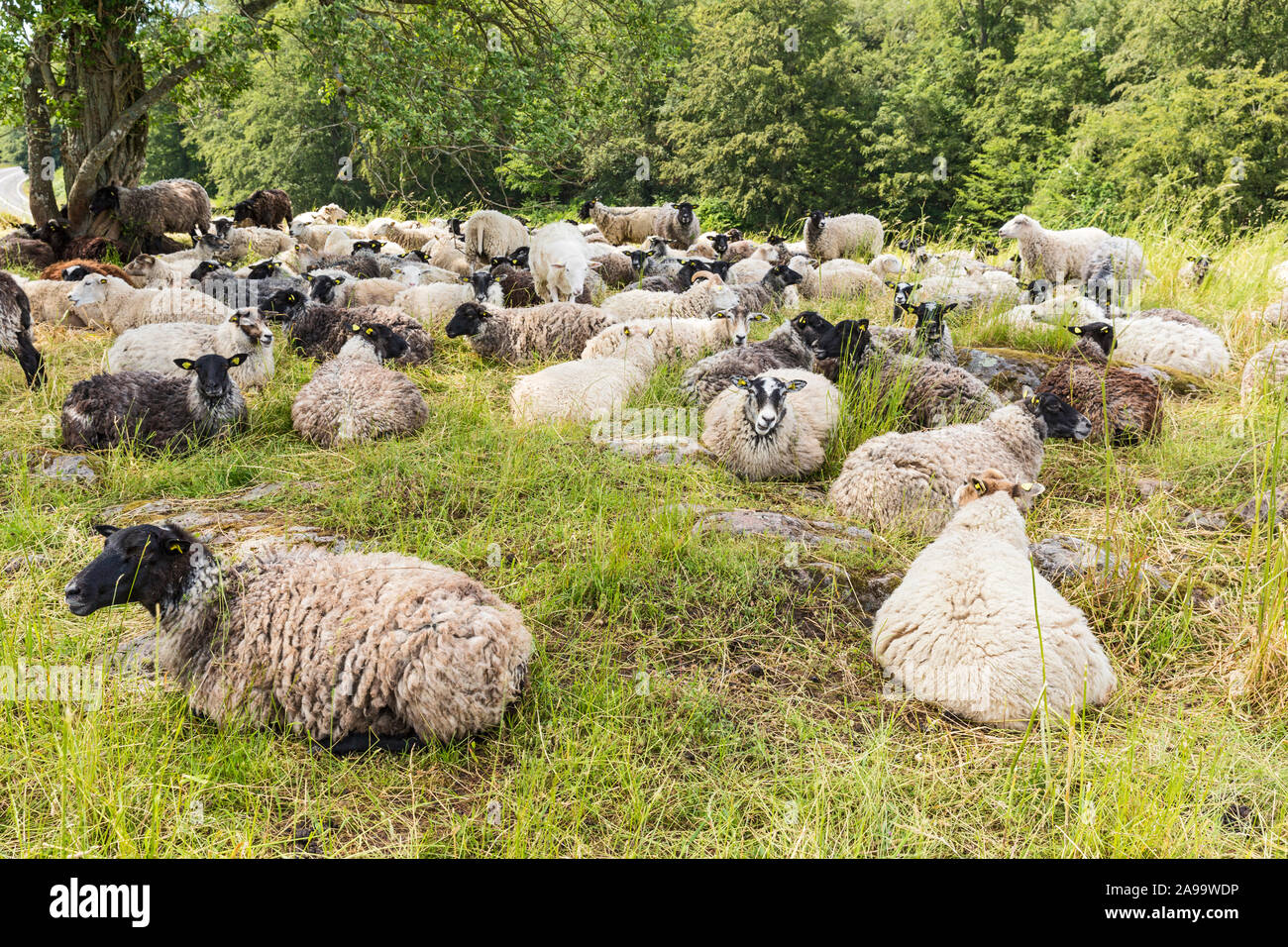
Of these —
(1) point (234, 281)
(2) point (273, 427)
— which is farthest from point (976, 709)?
(1) point (234, 281)

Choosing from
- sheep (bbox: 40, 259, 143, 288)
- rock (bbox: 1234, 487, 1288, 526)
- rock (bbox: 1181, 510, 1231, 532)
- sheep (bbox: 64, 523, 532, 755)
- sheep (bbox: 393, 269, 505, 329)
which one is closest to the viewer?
sheep (bbox: 64, 523, 532, 755)

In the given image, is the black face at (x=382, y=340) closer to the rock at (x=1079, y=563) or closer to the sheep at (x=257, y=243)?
the rock at (x=1079, y=563)

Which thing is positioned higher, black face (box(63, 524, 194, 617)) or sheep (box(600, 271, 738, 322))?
sheep (box(600, 271, 738, 322))

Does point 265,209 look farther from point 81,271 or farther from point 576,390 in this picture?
point 576,390

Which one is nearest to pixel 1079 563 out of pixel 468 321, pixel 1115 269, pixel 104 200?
pixel 468 321

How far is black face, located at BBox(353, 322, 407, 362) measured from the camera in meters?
7.25

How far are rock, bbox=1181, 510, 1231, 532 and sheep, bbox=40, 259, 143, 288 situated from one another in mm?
9975

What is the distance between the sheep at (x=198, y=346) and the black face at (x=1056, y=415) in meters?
6.15

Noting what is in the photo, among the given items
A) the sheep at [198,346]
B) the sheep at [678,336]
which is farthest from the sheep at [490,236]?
the sheep at [198,346]

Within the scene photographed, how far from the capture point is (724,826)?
101 inches

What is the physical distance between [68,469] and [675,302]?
6.10m

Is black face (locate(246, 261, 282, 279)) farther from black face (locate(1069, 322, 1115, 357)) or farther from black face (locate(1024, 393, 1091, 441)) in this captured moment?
black face (locate(1069, 322, 1115, 357))

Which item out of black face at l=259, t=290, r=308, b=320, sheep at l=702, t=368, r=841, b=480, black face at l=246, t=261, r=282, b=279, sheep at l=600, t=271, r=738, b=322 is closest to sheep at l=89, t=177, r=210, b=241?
black face at l=246, t=261, r=282, b=279

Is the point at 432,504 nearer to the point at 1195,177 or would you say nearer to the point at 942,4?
the point at 1195,177
